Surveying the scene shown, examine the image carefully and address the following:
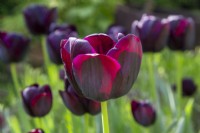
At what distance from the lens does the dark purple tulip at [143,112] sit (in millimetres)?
1119

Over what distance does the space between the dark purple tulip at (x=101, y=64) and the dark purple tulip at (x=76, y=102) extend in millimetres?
203

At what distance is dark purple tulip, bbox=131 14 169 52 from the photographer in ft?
4.11

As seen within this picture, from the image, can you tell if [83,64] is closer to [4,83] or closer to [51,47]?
[51,47]

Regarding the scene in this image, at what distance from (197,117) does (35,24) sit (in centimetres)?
76

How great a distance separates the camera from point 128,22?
4.31 m

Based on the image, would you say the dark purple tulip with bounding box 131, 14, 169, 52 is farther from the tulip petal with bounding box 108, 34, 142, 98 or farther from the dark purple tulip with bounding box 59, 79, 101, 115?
the tulip petal with bounding box 108, 34, 142, 98

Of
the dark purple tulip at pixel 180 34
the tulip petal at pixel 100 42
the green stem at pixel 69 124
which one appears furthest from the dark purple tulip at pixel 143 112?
the tulip petal at pixel 100 42

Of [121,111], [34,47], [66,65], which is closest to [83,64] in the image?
[66,65]

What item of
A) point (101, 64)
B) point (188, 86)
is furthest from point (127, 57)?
point (188, 86)

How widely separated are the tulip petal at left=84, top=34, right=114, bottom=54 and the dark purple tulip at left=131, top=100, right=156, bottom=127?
1.28 ft

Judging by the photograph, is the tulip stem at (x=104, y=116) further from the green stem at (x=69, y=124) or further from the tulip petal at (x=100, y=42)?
the green stem at (x=69, y=124)

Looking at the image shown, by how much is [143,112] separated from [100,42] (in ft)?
1.36

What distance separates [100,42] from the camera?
0.74 meters

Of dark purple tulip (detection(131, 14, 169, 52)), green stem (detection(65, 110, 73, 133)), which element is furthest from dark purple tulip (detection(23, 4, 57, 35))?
green stem (detection(65, 110, 73, 133))
